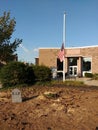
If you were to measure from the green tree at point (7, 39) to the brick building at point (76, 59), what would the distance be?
19240 millimetres

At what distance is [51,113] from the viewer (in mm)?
9805

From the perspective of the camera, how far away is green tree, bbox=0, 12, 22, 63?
108 feet

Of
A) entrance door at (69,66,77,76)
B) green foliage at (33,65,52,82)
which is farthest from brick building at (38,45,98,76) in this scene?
green foliage at (33,65,52,82)

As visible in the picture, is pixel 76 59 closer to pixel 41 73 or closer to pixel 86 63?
pixel 86 63

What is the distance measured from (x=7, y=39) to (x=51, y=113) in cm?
2464

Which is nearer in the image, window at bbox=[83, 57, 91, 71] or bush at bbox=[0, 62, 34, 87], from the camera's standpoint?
bush at bbox=[0, 62, 34, 87]

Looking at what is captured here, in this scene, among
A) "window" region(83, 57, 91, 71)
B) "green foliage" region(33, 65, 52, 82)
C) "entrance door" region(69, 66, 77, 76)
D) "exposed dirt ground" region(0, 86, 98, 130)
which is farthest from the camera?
"entrance door" region(69, 66, 77, 76)

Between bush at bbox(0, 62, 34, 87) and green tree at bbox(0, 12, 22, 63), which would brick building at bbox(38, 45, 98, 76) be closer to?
green tree at bbox(0, 12, 22, 63)

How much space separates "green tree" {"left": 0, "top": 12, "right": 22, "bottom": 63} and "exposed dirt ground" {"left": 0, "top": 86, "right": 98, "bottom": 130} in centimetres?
2102

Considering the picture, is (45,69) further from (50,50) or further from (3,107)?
(50,50)

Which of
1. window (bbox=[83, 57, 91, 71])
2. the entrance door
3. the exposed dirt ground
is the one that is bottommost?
the exposed dirt ground

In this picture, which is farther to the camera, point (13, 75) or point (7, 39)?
point (7, 39)

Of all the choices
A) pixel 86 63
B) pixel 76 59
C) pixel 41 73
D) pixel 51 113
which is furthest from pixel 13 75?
pixel 76 59

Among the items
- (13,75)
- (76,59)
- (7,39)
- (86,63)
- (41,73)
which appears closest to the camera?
(13,75)
